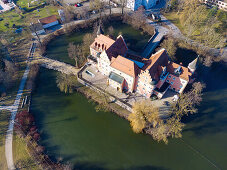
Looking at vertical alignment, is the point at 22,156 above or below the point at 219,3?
below

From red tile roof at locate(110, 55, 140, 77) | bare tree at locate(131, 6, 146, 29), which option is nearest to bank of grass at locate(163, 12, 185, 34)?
bare tree at locate(131, 6, 146, 29)

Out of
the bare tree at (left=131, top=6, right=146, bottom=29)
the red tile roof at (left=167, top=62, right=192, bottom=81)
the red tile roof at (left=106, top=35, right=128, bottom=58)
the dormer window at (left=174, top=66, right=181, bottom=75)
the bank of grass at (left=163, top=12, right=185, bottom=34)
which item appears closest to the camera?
the dormer window at (left=174, top=66, right=181, bottom=75)

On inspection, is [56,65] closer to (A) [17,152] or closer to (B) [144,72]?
(A) [17,152]

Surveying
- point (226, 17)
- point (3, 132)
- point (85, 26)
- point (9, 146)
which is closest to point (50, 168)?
point (9, 146)

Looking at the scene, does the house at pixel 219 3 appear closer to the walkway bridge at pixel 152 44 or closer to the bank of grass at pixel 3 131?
the walkway bridge at pixel 152 44

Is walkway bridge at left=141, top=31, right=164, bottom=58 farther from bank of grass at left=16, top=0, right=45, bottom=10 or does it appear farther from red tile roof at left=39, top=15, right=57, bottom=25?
bank of grass at left=16, top=0, right=45, bottom=10

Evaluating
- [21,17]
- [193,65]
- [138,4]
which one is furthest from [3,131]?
[138,4]

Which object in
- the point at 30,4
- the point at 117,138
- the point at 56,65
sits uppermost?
the point at 30,4
